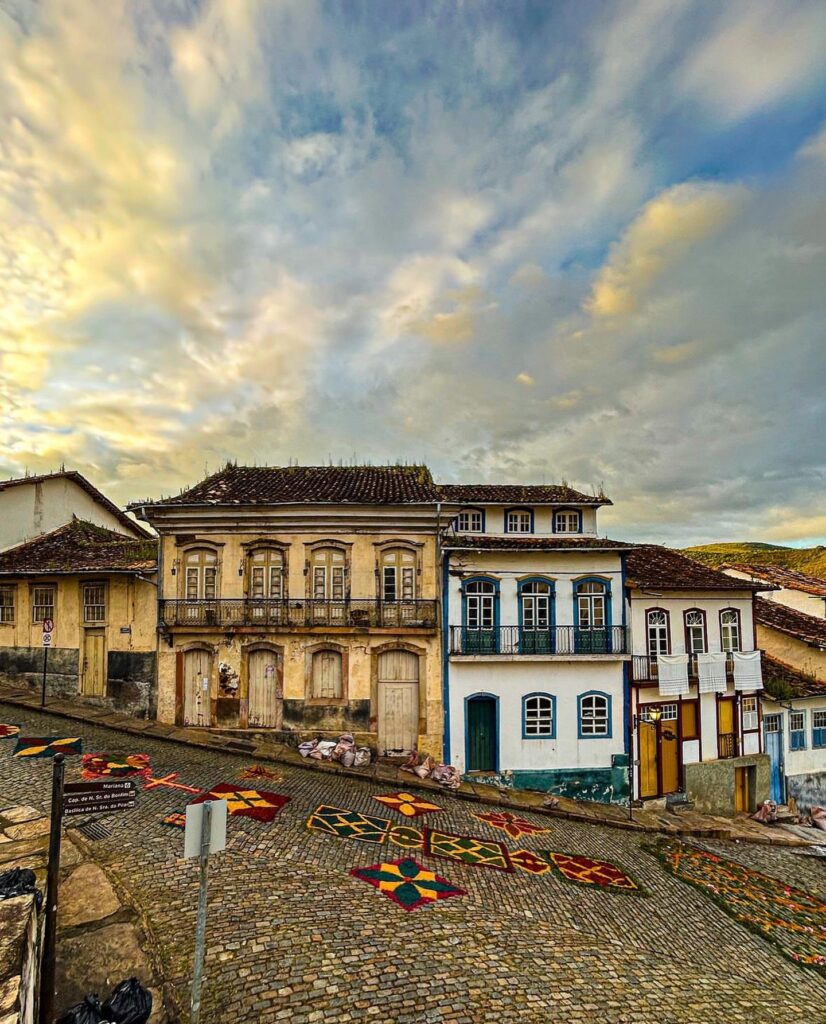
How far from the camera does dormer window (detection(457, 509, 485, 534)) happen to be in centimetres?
1980

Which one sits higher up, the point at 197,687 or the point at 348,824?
the point at 197,687

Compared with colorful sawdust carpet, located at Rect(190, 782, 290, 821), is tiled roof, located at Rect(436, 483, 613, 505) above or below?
above

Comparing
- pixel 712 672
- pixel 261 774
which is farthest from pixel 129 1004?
pixel 712 672

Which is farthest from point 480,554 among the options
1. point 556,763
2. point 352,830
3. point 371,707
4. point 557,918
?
point 557,918

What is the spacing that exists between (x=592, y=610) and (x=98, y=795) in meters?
15.5

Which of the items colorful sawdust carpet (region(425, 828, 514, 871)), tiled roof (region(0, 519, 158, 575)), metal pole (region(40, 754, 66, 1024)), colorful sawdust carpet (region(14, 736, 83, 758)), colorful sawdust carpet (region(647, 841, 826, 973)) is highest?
tiled roof (region(0, 519, 158, 575))

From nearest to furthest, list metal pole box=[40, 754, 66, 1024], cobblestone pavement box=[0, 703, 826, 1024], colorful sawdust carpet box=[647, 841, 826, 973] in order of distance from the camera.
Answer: metal pole box=[40, 754, 66, 1024] < cobblestone pavement box=[0, 703, 826, 1024] < colorful sawdust carpet box=[647, 841, 826, 973]

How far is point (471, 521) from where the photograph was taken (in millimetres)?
19859

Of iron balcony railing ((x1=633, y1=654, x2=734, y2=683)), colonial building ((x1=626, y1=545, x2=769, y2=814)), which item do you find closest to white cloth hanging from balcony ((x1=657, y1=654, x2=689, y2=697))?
colonial building ((x1=626, y1=545, x2=769, y2=814))

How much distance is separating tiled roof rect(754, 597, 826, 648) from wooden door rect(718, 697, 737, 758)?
3.70 metres

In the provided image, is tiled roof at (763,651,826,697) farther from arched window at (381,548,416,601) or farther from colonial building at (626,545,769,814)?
arched window at (381,548,416,601)

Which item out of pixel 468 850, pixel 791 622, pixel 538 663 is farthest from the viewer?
pixel 791 622

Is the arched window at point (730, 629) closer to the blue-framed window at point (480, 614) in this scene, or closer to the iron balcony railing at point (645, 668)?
the iron balcony railing at point (645, 668)

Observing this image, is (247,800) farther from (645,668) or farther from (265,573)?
(645,668)
